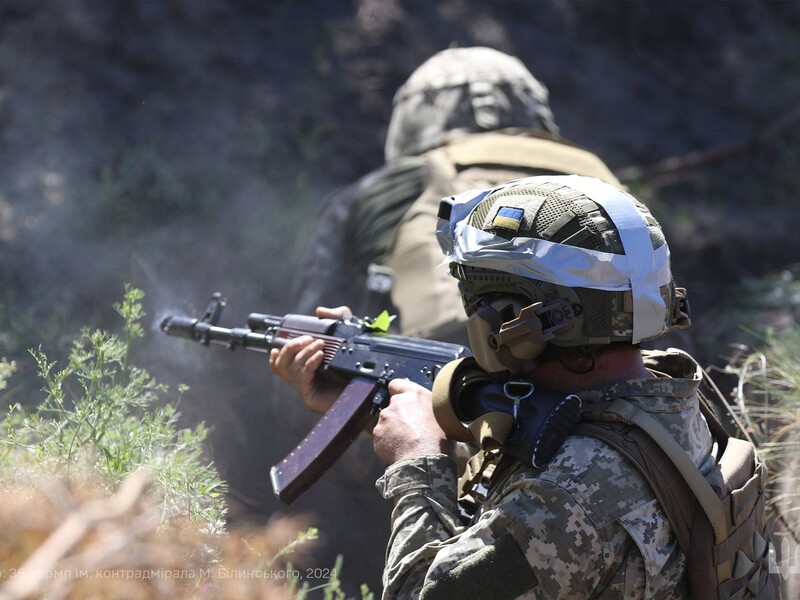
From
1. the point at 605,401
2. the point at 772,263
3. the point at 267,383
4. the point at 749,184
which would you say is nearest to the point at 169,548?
the point at 605,401

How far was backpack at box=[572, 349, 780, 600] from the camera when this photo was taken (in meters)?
2.03

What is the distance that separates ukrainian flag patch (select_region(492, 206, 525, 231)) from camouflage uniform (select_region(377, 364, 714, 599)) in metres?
0.45

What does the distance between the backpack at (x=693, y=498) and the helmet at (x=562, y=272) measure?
0.20 m

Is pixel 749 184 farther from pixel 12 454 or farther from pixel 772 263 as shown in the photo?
pixel 12 454

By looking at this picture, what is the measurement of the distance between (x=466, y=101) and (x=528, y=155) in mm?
812

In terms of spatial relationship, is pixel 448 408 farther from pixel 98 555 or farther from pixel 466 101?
pixel 466 101

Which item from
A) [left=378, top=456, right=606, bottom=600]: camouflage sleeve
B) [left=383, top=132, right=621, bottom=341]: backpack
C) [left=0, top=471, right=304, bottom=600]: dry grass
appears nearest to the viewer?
[left=0, top=471, right=304, bottom=600]: dry grass

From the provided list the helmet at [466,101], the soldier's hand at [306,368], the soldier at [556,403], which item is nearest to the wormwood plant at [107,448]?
the soldier's hand at [306,368]

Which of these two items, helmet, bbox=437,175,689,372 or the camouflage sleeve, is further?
helmet, bbox=437,175,689,372

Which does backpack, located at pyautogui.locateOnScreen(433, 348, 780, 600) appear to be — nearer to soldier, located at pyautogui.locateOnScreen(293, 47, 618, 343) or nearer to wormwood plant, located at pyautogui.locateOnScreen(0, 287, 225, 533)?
wormwood plant, located at pyautogui.locateOnScreen(0, 287, 225, 533)

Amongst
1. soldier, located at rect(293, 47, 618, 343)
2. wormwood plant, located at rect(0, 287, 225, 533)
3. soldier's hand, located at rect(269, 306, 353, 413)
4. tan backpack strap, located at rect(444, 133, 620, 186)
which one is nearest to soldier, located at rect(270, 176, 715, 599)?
wormwood plant, located at rect(0, 287, 225, 533)

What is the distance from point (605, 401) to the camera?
83.4 inches

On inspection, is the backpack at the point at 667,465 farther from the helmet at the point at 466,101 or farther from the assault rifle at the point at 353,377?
the helmet at the point at 466,101

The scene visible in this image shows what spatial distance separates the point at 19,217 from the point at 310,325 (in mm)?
3658
